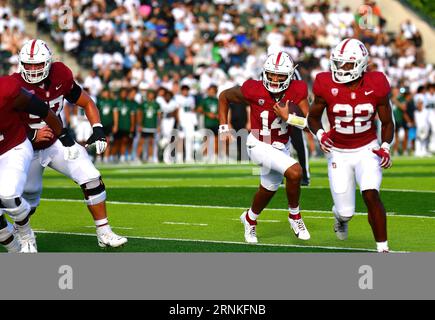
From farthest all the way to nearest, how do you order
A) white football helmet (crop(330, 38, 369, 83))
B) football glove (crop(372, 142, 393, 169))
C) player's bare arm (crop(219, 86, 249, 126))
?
player's bare arm (crop(219, 86, 249, 126)) → white football helmet (crop(330, 38, 369, 83)) → football glove (crop(372, 142, 393, 169))

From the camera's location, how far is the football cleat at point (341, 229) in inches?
380

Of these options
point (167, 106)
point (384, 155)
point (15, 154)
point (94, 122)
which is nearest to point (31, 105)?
point (15, 154)

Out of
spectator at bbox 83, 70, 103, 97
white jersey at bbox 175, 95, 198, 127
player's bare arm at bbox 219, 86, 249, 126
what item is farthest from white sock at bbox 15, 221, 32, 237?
white jersey at bbox 175, 95, 198, 127

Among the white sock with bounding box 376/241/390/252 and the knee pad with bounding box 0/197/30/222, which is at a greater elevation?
the knee pad with bounding box 0/197/30/222

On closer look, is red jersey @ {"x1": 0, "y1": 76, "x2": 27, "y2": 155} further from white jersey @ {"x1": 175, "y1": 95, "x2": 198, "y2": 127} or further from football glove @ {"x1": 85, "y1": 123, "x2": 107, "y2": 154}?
white jersey @ {"x1": 175, "y1": 95, "x2": 198, "y2": 127}

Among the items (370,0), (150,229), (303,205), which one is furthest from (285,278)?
(370,0)

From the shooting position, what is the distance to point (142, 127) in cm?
2186

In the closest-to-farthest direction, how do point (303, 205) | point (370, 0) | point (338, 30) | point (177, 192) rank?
point (303, 205)
point (177, 192)
point (338, 30)
point (370, 0)

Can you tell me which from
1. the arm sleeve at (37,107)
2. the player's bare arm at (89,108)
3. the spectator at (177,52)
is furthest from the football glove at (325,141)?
the spectator at (177,52)

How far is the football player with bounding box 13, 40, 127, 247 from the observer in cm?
907

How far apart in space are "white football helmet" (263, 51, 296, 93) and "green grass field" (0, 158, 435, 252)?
4.47 ft

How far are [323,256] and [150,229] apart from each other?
3.84 metres
